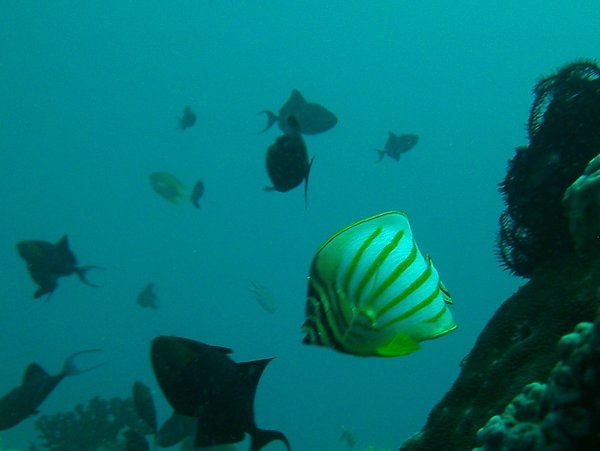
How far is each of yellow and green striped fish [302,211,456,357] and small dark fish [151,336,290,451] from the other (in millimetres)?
1566

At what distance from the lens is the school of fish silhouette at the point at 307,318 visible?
187 centimetres

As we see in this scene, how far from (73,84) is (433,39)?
261 feet

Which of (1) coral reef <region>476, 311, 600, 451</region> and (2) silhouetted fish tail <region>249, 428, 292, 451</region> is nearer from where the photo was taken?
(1) coral reef <region>476, 311, 600, 451</region>

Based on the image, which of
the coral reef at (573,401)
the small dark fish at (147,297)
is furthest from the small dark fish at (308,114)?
the small dark fish at (147,297)

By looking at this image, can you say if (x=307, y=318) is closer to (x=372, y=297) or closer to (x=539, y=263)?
(x=372, y=297)

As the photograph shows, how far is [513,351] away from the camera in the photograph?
3.07 m

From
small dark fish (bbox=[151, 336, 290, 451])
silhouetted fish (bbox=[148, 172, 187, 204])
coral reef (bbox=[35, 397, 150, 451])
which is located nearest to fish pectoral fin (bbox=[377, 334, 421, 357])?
small dark fish (bbox=[151, 336, 290, 451])

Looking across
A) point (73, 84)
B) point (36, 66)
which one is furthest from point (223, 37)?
point (36, 66)

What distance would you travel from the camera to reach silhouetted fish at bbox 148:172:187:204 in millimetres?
14227

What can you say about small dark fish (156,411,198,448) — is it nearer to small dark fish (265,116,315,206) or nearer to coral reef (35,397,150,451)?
small dark fish (265,116,315,206)

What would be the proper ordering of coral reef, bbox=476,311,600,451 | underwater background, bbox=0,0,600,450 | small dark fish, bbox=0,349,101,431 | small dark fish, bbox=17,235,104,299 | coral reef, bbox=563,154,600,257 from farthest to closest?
underwater background, bbox=0,0,600,450
small dark fish, bbox=17,235,104,299
small dark fish, bbox=0,349,101,431
coral reef, bbox=563,154,600,257
coral reef, bbox=476,311,600,451

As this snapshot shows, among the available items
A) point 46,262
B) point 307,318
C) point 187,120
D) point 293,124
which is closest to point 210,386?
point 307,318

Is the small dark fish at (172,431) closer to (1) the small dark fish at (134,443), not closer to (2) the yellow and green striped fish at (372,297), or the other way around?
(1) the small dark fish at (134,443)

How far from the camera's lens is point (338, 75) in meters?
120
